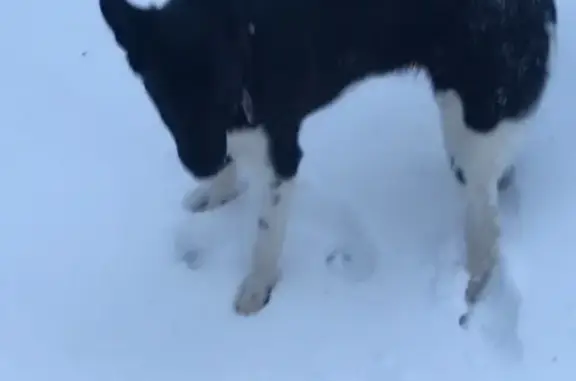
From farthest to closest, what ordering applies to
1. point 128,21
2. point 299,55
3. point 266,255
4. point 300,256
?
point 300,256, point 266,255, point 299,55, point 128,21

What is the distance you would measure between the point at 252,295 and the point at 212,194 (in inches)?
15.2

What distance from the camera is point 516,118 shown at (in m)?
2.61

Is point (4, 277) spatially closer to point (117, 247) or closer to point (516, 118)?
point (117, 247)

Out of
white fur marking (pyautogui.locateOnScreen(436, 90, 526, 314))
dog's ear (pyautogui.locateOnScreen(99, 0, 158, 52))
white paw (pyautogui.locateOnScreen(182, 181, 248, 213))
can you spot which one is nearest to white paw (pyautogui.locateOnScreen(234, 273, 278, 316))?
white paw (pyautogui.locateOnScreen(182, 181, 248, 213))

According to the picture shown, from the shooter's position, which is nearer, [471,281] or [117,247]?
[471,281]

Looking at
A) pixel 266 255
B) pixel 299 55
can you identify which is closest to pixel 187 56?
pixel 299 55

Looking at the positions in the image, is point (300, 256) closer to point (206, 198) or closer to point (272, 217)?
point (272, 217)

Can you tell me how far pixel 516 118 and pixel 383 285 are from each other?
0.66m

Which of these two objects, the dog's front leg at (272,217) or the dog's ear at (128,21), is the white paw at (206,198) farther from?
the dog's ear at (128,21)

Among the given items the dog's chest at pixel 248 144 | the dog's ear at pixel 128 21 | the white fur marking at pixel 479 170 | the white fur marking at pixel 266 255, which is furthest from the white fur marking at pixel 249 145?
the white fur marking at pixel 479 170

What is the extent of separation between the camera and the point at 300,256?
118 inches

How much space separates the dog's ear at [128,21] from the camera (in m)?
2.24

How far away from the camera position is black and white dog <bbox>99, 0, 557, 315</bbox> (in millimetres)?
2279

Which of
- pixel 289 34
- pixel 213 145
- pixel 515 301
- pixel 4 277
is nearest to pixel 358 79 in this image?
pixel 289 34
